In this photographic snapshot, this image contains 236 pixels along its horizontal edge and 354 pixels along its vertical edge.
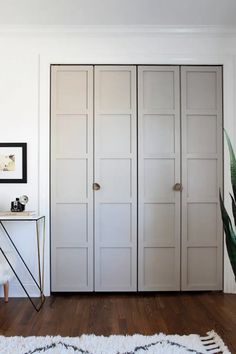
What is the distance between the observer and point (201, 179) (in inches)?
115

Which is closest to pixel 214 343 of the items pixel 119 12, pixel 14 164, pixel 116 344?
pixel 116 344

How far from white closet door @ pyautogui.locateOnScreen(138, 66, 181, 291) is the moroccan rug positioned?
90 cm

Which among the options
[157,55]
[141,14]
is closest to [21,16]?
[141,14]

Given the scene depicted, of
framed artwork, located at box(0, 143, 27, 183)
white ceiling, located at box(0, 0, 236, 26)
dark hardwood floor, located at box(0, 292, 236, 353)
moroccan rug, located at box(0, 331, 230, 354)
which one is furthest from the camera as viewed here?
framed artwork, located at box(0, 143, 27, 183)

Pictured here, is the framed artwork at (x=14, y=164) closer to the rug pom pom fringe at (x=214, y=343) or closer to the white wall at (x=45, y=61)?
the white wall at (x=45, y=61)

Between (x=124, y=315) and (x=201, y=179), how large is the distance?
142 centimetres

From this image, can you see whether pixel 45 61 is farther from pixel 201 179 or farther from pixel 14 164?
pixel 201 179

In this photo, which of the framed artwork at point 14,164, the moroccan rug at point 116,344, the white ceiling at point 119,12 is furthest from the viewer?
the framed artwork at point 14,164

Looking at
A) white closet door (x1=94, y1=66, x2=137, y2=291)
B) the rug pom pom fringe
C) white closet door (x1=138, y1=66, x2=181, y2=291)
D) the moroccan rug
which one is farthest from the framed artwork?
the rug pom pom fringe

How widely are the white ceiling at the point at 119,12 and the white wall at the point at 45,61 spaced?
0.10 m

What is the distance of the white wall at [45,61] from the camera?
9.39ft

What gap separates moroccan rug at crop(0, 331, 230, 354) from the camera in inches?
72.7

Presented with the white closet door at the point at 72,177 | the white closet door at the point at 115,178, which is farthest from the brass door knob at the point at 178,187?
the white closet door at the point at 72,177

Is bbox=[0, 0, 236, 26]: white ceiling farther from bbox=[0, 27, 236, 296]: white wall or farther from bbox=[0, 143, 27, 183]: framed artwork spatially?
bbox=[0, 143, 27, 183]: framed artwork
